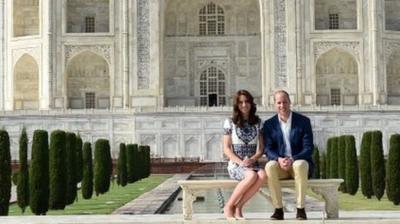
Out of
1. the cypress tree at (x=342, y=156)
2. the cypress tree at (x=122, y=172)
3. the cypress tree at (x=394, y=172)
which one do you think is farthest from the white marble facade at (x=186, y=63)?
the cypress tree at (x=394, y=172)

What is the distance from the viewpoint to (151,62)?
37844 mm

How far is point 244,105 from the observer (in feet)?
29.3

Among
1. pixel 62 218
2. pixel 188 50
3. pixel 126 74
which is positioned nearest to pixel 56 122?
pixel 126 74

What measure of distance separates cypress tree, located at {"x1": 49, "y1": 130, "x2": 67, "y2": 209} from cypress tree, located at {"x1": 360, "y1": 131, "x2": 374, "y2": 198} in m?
6.21

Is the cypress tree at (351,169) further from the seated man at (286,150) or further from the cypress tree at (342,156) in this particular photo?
the seated man at (286,150)

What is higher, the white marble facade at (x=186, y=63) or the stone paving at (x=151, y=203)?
the white marble facade at (x=186, y=63)

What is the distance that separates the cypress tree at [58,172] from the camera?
15531 mm

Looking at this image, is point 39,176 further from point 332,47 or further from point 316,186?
point 332,47

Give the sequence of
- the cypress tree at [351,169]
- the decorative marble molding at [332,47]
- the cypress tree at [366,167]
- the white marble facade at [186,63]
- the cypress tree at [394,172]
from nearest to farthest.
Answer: the cypress tree at [394,172], the cypress tree at [366,167], the cypress tree at [351,169], the white marble facade at [186,63], the decorative marble molding at [332,47]

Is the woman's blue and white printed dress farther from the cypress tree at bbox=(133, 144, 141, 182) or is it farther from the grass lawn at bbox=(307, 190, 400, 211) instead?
the cypress tree at bbox=(133, 144, 141, 182)

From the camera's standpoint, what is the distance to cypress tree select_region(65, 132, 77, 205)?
16891mm

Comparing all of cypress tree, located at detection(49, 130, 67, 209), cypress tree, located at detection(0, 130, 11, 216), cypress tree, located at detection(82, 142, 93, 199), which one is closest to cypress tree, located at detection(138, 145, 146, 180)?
cypress tree, located at detection(82, 142, 93, 199)

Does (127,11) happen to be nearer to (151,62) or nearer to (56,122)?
(151,62)

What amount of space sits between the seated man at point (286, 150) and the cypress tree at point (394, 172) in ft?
22.8
